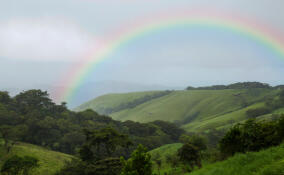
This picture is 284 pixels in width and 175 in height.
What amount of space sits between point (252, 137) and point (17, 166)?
44.8m

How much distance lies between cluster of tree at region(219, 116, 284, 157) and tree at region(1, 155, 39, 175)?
41.5m

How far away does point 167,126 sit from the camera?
154 m

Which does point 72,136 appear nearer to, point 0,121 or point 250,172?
point 0,121

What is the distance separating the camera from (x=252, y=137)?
21562 millimetres

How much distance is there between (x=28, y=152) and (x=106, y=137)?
36.4 m

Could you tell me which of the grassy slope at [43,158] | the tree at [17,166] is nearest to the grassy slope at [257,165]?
the tree at [17,166]

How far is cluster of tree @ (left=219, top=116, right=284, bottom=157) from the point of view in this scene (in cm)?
2059

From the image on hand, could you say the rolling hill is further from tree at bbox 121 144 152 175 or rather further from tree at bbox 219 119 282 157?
tree at bbox 219 119 282 157

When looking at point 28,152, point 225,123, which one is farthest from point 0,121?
A: point 225,123

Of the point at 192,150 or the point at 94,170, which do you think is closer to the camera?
the point at 192,150

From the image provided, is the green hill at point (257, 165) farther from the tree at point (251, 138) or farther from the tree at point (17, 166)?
the tree at point (17, 166)

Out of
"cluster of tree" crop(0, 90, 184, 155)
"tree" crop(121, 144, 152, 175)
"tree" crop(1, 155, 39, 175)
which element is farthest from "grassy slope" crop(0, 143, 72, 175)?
"tree" crop(121, 144, 152, 175)

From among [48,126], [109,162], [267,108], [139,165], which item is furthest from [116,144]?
[267,108]

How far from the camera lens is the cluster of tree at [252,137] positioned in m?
20.6
